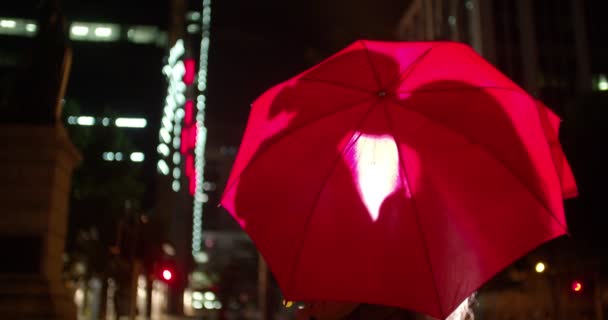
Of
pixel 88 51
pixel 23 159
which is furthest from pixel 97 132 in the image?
pixel 88 51

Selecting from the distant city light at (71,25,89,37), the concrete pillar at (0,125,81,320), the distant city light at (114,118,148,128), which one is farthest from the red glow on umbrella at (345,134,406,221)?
the distant city light at (71,25,89,37)

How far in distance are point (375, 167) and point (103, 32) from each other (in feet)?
236

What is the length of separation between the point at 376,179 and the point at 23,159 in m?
9.75

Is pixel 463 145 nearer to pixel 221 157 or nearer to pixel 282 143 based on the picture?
pixel 282 143

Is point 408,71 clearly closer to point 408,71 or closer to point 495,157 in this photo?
point 408,71

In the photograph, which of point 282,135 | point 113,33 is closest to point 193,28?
point 113,33

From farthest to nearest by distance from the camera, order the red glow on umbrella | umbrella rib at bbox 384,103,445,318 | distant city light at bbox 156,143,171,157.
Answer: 1. distant city light at bbox 156,143,171,157
2. the red glow on umbrella
3. umbrella rib at bbox 384,103,445,318

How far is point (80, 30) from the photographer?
233ft

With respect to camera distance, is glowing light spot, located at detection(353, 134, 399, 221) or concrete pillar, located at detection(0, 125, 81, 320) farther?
concrete pillar, located at detection(0, 125, 81, 320)

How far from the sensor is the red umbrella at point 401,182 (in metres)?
3.74

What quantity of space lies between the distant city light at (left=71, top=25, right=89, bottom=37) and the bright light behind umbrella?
71.6 meters

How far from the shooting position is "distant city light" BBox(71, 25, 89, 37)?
233 feet

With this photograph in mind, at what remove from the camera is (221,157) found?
140375 millimetres

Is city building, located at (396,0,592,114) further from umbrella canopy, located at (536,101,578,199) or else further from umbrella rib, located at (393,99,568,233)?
umbrella rib, located at (393,99,568,233)
